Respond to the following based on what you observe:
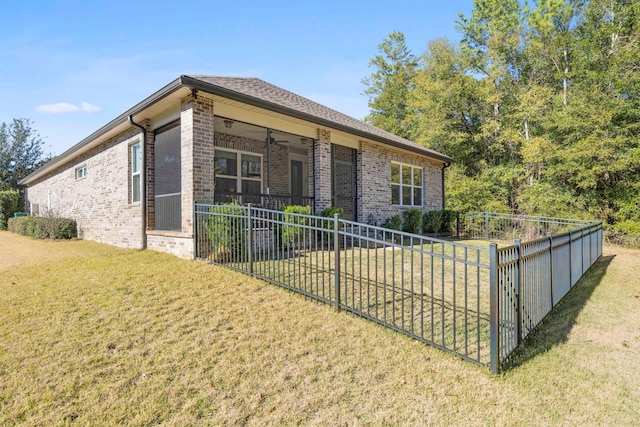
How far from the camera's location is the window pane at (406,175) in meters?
14.4

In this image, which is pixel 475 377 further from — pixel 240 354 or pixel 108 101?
pixel 108 101

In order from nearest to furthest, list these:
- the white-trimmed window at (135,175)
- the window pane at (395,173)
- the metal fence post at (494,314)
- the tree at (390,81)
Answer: the metal fence post at (494,314) < the white-trimmed window at (135,175) < the window pane at (395,173) < the tree at (390,81)

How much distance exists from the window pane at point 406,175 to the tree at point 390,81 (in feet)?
49.0

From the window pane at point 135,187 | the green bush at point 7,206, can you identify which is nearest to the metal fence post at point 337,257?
the window pane at point 135,187

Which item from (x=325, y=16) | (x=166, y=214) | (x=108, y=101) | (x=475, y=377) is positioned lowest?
(x=475, y=377)

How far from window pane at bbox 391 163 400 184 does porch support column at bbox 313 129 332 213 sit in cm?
432

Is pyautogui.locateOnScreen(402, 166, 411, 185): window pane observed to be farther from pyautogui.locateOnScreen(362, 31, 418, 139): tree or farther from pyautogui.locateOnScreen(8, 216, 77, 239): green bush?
pyautogui.locateOnScreen(362, 31, 418, 139): tree

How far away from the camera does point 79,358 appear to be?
10.0 feet

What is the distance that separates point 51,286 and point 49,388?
2997 millimetres

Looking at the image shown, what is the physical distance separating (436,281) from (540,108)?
55.8 feet

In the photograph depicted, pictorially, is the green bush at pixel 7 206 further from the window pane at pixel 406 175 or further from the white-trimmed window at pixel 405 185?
the window pane at pixel 406 175

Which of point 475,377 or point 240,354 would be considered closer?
point 475,377

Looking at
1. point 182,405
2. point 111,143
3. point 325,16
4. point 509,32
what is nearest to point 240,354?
point 182,405

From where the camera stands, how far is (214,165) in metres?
10.7
